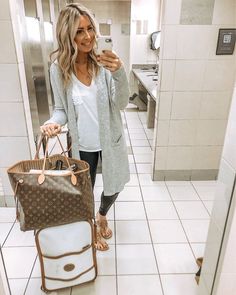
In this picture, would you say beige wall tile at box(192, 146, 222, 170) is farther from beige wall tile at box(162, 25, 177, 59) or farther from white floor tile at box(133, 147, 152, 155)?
beige wall tile at box(162, 25, 177, 59)

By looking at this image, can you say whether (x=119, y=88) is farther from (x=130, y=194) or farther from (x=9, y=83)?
(x=130, y=194)

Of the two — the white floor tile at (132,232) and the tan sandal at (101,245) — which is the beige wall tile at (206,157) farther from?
the tan sandal at (101,245)

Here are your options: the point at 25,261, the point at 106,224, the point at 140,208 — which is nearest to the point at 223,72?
the point at 140,208

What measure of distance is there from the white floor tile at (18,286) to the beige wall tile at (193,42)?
6.51 ft

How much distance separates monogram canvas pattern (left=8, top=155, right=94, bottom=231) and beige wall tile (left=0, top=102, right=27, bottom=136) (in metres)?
0.76

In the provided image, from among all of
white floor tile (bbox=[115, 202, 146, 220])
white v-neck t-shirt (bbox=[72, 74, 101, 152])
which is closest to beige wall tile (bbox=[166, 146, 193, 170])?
white floor tile (bbox=[115, 202, 146, 220])

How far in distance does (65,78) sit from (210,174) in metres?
1.86

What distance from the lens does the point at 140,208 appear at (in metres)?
2.16

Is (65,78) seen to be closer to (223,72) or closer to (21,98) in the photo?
(21,98)

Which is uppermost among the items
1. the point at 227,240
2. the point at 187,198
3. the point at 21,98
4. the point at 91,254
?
the point at 21,98

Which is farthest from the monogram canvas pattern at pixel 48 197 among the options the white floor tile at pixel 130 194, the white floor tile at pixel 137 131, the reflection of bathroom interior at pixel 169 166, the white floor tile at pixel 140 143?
the white floor tile at pixel 137 131

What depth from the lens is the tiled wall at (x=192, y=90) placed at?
2.00 m

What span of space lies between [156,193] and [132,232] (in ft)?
1.89

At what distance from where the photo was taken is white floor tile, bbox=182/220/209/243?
1827 millimetres
